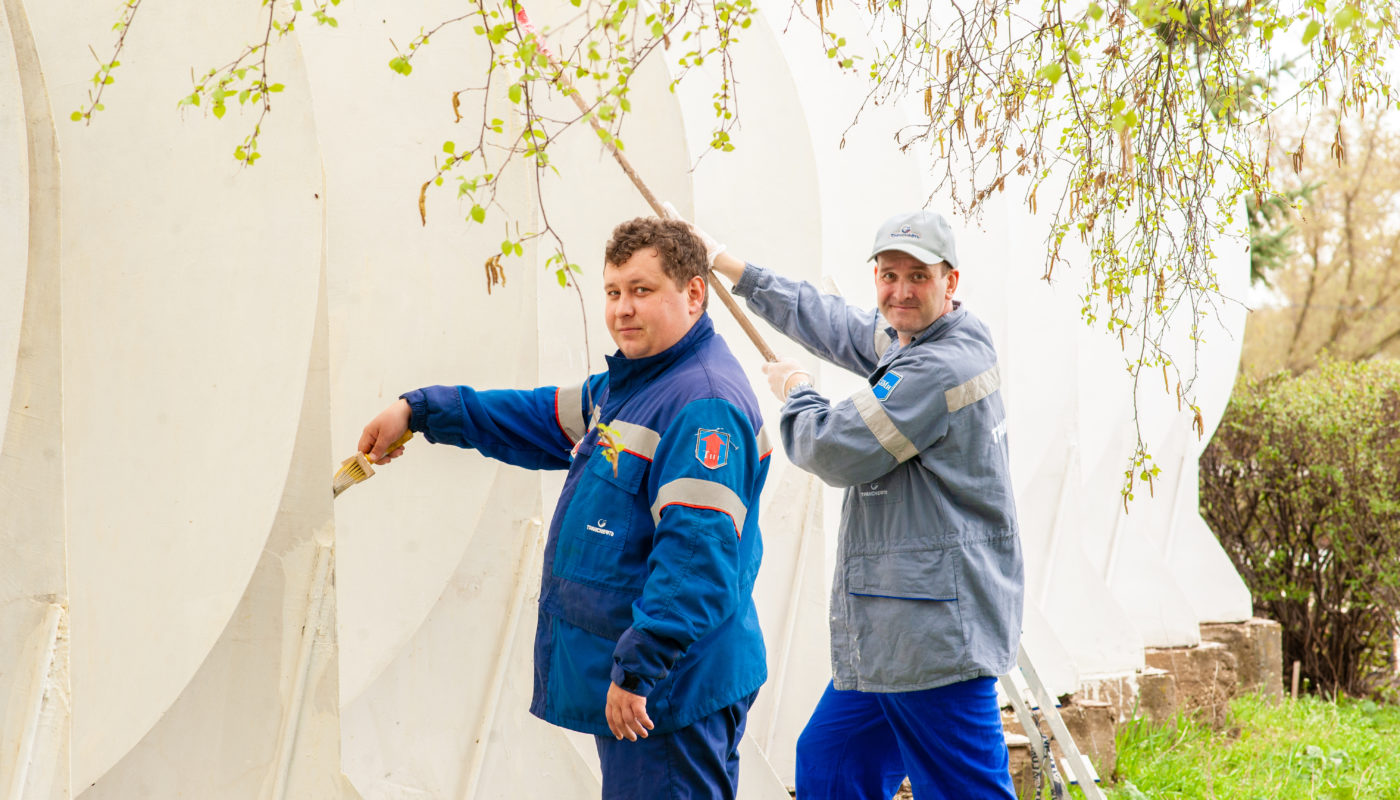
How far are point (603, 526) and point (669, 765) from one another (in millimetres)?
484

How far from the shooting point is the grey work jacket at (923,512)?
2.74 meters

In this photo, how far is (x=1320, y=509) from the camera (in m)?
8.70

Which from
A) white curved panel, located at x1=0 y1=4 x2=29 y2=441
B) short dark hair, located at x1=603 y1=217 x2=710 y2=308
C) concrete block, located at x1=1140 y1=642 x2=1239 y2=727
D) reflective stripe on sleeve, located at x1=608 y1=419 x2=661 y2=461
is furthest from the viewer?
concrete block, located at x1=1140 y1=642 x2=1239 y2=727

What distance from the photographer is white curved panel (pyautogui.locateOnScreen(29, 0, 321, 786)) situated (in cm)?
245

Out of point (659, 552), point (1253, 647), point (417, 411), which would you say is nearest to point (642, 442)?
point (659, 552)

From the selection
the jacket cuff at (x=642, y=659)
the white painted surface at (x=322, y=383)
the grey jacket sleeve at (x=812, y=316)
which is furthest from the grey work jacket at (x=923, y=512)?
the jacket cuff at (x=642, y=659)

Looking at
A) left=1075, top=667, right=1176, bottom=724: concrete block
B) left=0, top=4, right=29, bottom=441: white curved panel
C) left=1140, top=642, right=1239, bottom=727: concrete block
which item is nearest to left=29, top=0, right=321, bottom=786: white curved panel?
left=0, top=4, right=29, bottom=441: white curved panel

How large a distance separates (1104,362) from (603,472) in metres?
5.91

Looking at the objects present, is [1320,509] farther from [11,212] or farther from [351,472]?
[11,212]

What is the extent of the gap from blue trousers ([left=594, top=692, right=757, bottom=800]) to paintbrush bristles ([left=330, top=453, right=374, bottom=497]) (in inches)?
31.9

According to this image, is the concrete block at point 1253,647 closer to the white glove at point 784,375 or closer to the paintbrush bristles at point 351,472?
the white glove at point 784,375

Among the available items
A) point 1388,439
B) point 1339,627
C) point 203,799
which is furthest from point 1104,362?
point 203,799

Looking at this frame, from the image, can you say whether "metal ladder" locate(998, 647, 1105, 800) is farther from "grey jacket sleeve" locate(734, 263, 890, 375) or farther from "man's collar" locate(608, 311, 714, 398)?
"man's collar" locate(608, 311, 714, 398)

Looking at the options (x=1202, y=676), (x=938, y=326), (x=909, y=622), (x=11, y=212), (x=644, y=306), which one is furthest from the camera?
(x=1202, y=676)
